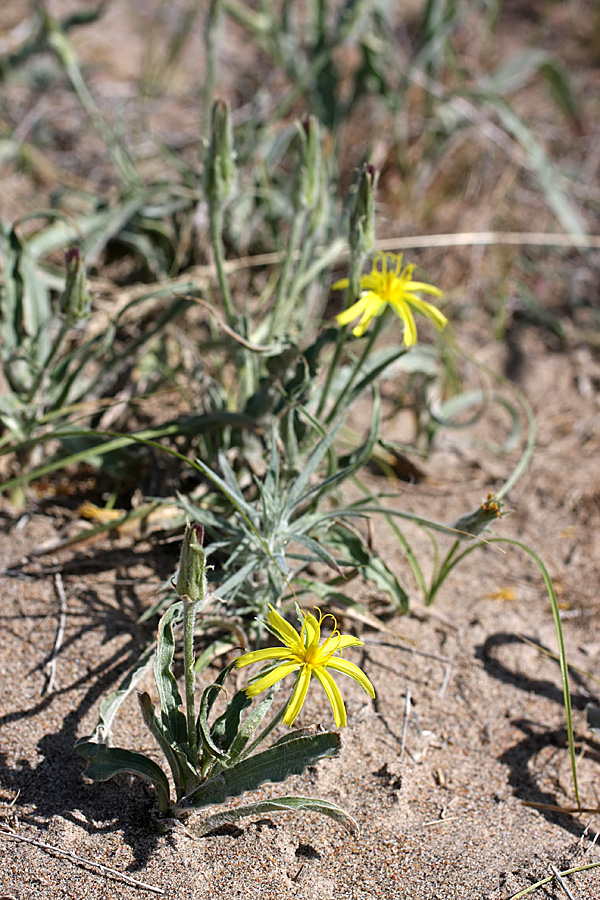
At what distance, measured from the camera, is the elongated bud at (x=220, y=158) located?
161 cm

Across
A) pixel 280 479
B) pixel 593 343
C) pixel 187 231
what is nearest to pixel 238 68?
pixel 187 231

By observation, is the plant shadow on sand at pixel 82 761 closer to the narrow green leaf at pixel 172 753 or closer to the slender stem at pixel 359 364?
the narrow green leaf at pixel 172 753

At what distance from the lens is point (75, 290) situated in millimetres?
1655

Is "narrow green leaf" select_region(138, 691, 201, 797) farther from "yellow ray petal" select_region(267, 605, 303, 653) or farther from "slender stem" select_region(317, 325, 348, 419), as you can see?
"slender stem" select_region(317, 325, 348, 419)

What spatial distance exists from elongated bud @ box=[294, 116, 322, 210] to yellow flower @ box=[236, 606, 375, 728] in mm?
998

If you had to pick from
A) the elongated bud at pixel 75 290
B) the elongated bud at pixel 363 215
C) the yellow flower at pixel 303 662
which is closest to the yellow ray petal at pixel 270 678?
the yellow flower at pixel 303 662

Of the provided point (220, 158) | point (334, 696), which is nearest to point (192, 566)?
point (334, 696)

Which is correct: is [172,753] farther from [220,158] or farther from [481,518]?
[220,158]

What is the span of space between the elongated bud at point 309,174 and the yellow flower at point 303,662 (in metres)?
1.00

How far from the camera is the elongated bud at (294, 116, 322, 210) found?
169 cm

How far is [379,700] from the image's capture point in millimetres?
1560

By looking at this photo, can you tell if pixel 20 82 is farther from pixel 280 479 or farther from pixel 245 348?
pixel 280 479

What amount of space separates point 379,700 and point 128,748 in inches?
19.8

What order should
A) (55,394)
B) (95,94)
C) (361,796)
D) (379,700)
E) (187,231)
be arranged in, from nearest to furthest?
(361,796) < (379,700) < (55,394) < (187,231) < (95,94)
